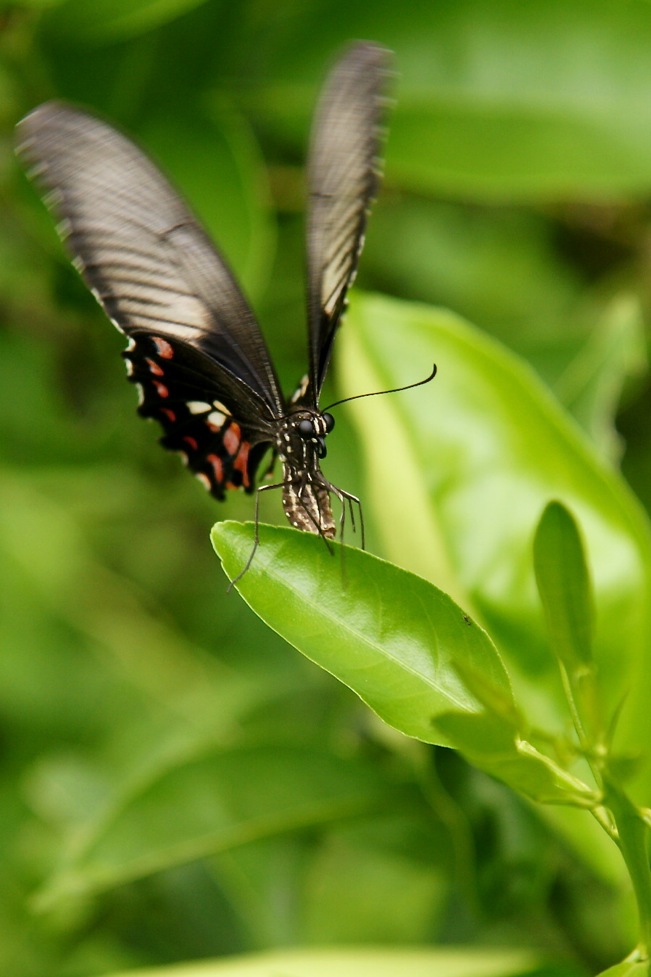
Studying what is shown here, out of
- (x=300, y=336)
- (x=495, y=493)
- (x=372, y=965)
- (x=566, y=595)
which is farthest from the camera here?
(x=300, y=336)

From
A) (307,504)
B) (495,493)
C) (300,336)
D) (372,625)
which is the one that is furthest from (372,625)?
(300,336)

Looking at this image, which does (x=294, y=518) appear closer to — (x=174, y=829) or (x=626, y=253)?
(x=174, y=829)

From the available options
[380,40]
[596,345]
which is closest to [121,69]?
[380,40]

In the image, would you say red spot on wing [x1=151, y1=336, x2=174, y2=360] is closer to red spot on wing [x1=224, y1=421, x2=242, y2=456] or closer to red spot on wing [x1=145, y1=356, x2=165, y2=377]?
red spot on wing [x1=145, y1=356, x2=165, y2=377]

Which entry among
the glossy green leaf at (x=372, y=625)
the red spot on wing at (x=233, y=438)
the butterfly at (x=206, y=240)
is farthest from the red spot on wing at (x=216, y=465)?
the glossy green leaf at (x=372, y=625)

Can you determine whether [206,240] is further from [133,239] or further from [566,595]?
[566,595]

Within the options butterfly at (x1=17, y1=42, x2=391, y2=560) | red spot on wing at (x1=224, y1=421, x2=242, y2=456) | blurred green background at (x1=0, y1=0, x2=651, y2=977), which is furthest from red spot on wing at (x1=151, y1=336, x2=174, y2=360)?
blurred green background at (x1=0, y1=0, x2=651, y2=977)

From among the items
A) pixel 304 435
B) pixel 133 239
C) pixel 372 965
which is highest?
pixel 133 239
